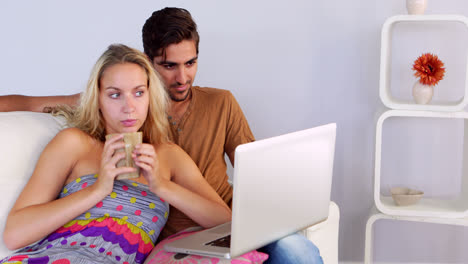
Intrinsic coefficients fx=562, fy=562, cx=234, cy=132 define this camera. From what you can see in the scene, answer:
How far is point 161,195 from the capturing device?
1.64m

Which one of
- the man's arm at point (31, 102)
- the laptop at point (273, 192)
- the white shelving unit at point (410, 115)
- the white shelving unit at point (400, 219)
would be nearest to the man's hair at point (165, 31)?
the man's arm at point (31, 102)

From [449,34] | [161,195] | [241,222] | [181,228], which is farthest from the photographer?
[449,34]

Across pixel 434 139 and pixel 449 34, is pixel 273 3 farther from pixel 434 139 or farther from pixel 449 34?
pixel 434 139

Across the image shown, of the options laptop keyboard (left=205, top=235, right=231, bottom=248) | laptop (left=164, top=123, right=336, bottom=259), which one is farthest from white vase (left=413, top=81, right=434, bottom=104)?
laptop keyboard (left=205, top=235, right=231, bottom=248)

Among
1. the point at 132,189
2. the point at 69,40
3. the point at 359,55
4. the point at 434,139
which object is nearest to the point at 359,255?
the point at 434,139

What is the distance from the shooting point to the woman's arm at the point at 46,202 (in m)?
1.54

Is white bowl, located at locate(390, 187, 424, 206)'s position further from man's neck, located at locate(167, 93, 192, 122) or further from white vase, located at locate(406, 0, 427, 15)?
man's neck, located at locate(167, 93, 192, 122)

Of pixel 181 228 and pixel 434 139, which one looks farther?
pixel 434 139

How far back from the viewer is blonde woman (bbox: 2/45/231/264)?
5.05ft

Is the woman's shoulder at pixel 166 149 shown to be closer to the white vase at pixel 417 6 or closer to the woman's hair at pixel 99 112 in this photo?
the woman's hair at pixel 99 112

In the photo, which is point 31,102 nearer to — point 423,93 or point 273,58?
point 273,58

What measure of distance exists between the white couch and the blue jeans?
333 mm

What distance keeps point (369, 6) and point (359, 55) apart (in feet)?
0.75

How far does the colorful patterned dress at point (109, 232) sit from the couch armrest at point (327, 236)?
0.54 m
